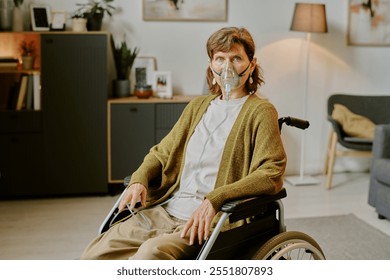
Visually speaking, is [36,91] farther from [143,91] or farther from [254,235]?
[254,235]

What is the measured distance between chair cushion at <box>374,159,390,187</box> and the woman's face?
1754 millimetres

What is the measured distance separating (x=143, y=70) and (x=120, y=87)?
0.91 ft

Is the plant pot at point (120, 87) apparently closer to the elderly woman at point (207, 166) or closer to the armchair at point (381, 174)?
the armchair at point (381, 174)

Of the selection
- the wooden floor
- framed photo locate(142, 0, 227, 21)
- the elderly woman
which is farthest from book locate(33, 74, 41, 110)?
the elderly woman

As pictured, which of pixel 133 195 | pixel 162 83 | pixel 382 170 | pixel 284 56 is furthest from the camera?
pixel 284 56

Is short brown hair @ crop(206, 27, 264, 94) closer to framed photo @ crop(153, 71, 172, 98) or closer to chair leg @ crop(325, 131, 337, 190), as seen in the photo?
framed photo @ crop(153, 71, 172, 98)

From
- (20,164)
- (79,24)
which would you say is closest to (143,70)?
(79,24)

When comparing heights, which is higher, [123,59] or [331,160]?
[123,59]

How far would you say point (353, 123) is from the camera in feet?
14.1

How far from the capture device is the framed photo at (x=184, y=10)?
423 centimetres

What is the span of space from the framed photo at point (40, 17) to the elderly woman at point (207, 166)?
84.7 inches

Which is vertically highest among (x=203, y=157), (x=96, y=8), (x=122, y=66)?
(x=96, y=8)

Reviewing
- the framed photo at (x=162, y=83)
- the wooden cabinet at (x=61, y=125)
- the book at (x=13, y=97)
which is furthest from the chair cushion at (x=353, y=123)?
the book at (x=13, y=97)

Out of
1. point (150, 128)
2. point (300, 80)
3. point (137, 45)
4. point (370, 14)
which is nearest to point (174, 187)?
point (150, 128)
